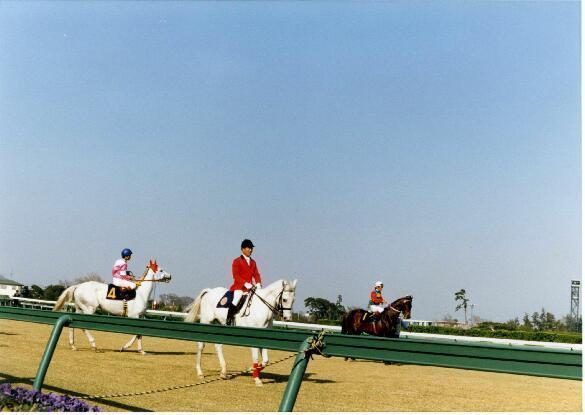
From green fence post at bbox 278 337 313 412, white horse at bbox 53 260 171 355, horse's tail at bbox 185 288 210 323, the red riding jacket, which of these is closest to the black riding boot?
the red riding jacket

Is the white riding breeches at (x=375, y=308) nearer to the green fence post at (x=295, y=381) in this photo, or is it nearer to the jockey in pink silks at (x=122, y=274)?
the jockey in pink silks at (x=122, y=274)

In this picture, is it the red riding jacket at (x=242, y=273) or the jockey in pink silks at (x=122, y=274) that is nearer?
the red riding jacket at (x=242, y=273)

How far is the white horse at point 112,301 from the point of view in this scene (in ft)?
51.7

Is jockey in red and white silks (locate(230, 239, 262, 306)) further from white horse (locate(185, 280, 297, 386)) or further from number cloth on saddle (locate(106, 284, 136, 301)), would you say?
number cloth on saddle (locate(106, 284, 136, 301))

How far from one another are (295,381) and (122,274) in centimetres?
1244

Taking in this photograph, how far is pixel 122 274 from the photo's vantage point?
15.7 metres

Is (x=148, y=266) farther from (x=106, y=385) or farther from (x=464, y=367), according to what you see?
(x=464, y=367)

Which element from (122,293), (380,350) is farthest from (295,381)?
(122,293)

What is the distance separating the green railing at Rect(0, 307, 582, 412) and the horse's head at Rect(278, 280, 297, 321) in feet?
17.0

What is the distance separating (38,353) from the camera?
44.0 ft

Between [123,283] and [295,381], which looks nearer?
[295,381]

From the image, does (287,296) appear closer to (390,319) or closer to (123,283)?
(123,283)

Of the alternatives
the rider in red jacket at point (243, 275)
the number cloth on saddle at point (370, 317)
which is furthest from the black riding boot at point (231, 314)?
the number cloth on saddle at point (370, 317)

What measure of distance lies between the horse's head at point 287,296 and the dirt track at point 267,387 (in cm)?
120
